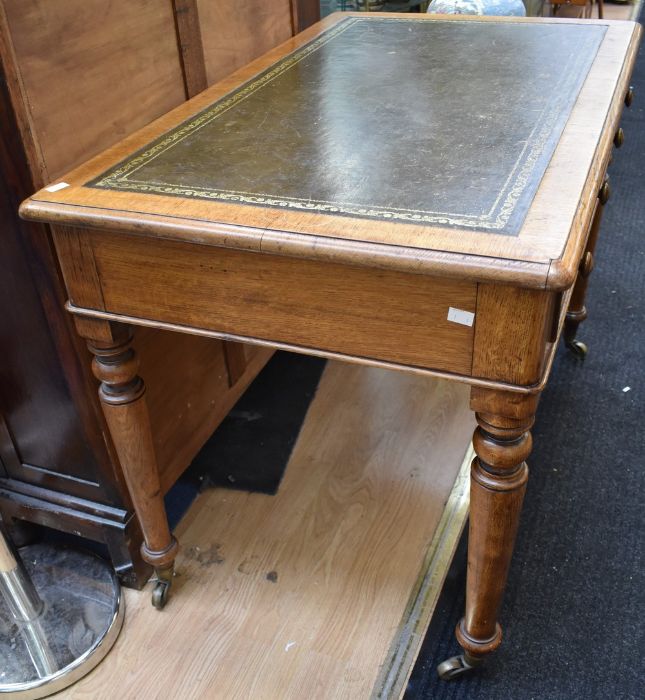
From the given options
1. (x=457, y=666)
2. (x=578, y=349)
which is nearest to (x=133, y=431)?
(x=457, y=666)

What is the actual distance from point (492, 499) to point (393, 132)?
51 cm

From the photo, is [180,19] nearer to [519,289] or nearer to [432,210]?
[432,210]

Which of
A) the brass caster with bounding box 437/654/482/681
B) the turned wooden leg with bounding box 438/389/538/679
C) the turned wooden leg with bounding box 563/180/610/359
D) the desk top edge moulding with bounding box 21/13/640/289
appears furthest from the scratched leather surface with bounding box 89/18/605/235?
the brass caster with bounding box 437/654/482/681

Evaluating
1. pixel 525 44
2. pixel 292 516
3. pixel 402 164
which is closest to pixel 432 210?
pixel 402 164

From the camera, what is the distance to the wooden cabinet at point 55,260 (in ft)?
3.10

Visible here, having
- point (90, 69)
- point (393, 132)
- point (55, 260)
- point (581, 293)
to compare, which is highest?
point (90, 69)

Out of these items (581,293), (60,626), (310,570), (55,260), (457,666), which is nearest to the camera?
(55,260)

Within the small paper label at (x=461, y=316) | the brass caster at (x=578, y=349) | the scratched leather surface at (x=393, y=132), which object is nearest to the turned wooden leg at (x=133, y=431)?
the scratched leather surface at (x=393, y=132)

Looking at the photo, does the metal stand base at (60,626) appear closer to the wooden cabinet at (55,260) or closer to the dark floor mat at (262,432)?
the wooden cabinet at (55,260)

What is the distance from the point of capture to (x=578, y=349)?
185 cm

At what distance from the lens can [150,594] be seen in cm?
134

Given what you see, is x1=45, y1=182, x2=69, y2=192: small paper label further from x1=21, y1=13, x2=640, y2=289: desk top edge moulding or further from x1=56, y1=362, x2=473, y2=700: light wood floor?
x1=56, y1=362, x2=473, y2=700: light wood floor

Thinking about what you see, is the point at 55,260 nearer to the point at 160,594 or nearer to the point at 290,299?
the point at 290,299

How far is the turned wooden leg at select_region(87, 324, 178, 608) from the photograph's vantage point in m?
1.04
